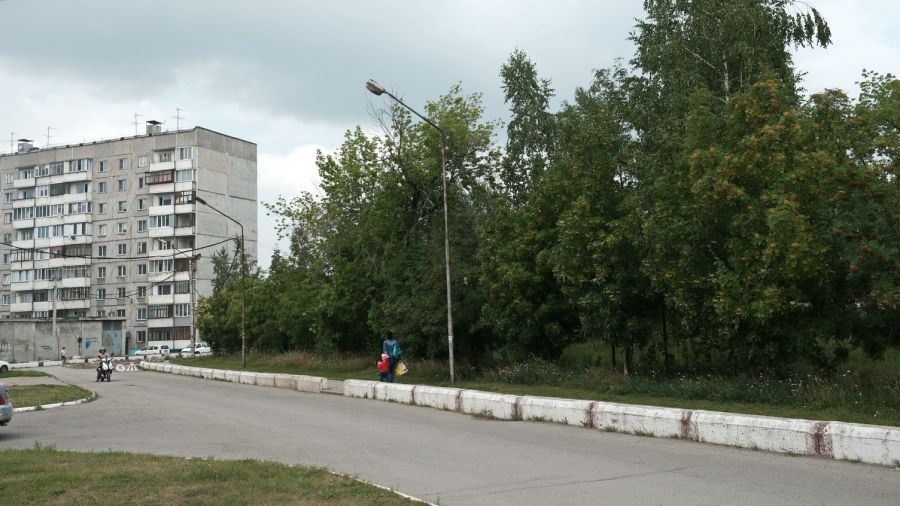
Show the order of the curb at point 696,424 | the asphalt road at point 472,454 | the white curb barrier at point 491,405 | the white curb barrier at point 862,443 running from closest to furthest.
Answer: the asphalt road at point 472,454 → the white curb barrier at point 862,443 → the curb at point 696,424 → the white curb barrier at point 491,405

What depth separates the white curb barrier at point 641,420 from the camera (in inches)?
506

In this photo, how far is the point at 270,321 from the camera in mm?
50938

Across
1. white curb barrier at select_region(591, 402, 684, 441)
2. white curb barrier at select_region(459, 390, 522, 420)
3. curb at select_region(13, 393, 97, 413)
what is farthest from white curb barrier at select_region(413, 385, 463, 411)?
curb at select_region(13, 393, 97, 413)

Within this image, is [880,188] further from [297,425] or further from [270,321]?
[270,321]

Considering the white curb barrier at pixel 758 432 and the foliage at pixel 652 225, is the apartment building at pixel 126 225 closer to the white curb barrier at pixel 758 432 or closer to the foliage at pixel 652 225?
the foliage at pixel 652 225

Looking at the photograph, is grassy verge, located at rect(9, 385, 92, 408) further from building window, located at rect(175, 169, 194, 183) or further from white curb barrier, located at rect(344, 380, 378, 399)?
building window, located at rect(175, 169, 194, 183)

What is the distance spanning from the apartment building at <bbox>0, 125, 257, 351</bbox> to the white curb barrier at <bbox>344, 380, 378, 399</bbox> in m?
69.1

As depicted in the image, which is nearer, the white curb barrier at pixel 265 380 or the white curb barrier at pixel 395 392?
the white curb barrier at pixel 395 392

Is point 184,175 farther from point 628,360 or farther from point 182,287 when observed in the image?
point 628,360

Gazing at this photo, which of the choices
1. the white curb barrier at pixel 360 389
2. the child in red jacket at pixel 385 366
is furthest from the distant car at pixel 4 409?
the child in red jacket at pixel 385 366

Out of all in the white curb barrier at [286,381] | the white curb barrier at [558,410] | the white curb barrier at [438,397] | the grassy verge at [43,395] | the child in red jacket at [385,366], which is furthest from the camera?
the white curb barrier at [286,381]

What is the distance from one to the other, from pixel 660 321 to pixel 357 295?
680 inches

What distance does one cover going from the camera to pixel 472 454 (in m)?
11.5

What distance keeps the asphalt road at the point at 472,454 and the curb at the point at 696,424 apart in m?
0.28
